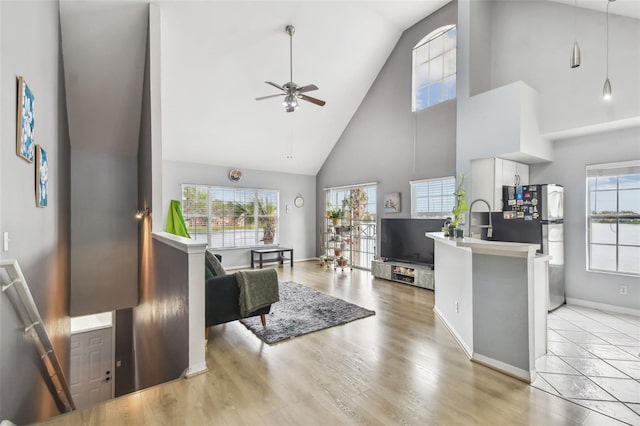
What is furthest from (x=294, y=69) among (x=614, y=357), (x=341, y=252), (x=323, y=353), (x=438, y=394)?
(x=614, y=357)

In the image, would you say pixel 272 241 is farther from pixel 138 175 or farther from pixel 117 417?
pixel 117 417

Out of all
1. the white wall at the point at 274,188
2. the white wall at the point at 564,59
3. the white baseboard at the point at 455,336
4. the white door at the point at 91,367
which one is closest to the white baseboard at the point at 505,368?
the white baseboard at the point at 455,336

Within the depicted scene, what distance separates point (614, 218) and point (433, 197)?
8.31 feet

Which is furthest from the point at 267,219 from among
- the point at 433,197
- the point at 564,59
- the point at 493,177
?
the point at 564,59

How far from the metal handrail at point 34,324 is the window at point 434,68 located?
618cm

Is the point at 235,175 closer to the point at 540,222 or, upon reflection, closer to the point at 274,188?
the point at 274,188

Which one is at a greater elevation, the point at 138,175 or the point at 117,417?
the point at 138,175

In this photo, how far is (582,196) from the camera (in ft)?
14.5

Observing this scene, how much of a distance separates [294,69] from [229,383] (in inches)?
208

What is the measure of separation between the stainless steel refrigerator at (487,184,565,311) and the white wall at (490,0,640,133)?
39.5 inches

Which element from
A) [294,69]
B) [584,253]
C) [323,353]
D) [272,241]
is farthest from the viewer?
[272,241]

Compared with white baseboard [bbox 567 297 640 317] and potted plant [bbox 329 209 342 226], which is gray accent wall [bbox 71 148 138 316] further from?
white baseboard [bbox 567 297 640 317]

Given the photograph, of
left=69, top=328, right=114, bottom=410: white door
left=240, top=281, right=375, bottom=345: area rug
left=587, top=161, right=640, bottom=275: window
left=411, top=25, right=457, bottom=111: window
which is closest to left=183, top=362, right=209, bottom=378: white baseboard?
left=240, top=281, right=375, bottom=345: area rug

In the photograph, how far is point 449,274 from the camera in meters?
3.66
